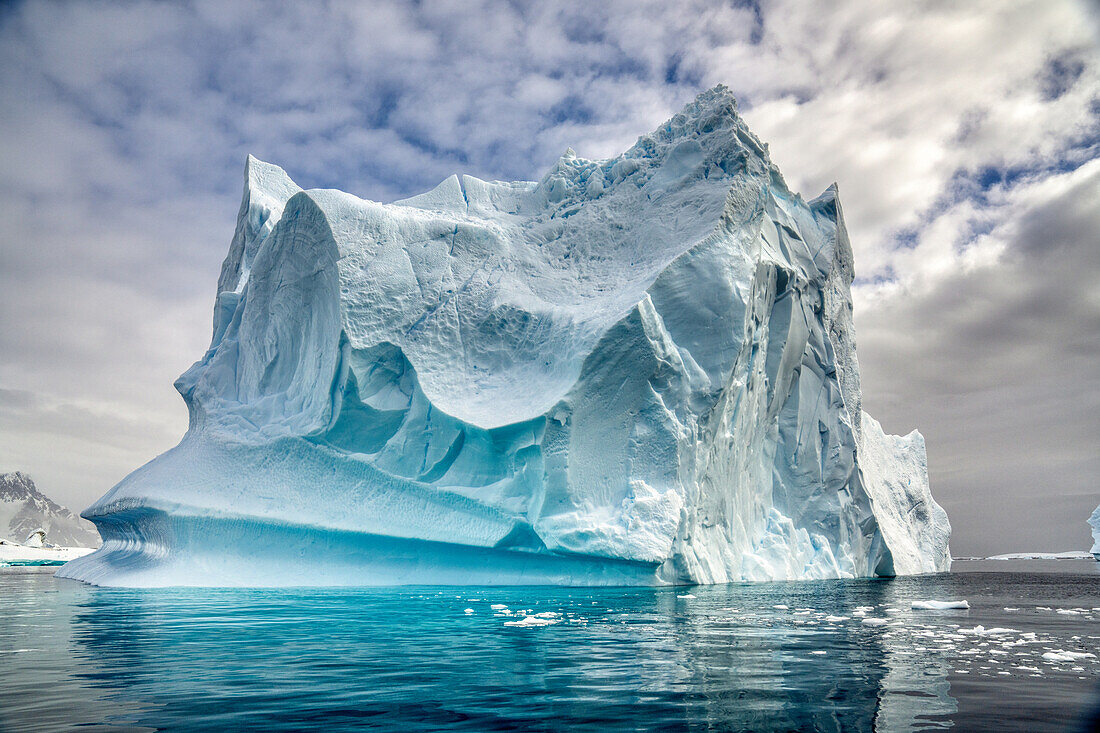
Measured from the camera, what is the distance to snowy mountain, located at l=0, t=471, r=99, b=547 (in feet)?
535

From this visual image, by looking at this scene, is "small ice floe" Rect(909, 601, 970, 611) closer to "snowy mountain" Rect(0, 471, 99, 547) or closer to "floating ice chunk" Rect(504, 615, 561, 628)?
"floating ice chunk" Rect(504, 615, 561, 628)

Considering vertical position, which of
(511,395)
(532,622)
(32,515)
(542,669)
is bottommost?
(32,515)

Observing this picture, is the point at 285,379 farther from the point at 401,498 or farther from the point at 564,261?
the point at 564,261

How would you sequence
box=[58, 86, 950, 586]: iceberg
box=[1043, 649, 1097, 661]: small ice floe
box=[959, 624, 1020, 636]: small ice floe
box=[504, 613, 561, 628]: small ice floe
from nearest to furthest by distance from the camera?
1. box=[1043, 649, 1097, 661]: small ice floe
2. box=[959, 624, 1020, 636]: small ice floe
3. box=[504, 613, 561, 628]: small ice floe
4. box=[58, 86, 950, 586]: iceberg

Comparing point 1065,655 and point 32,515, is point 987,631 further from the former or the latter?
point 32,515

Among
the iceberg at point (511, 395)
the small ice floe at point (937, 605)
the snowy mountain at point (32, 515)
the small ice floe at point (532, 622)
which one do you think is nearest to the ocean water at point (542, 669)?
the small ice floe at point (532, 622)

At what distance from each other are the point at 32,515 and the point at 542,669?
211743 millimetres

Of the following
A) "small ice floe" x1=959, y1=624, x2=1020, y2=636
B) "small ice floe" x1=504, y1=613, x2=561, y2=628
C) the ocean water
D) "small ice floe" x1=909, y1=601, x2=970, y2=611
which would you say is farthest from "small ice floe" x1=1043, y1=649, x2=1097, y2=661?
"small ice floe" x1=909, y1=601, x2=970, y2=611

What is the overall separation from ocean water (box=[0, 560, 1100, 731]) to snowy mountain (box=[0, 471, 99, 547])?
188 metres

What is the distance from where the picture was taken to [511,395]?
46.5 feet

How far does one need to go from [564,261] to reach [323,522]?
8.09 m

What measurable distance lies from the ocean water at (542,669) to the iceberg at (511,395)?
454 cm

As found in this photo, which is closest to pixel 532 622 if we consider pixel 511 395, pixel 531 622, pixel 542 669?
pixel 531 622

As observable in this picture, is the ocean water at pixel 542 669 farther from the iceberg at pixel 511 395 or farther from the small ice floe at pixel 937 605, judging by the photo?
the iceberg at pixel 511 395
